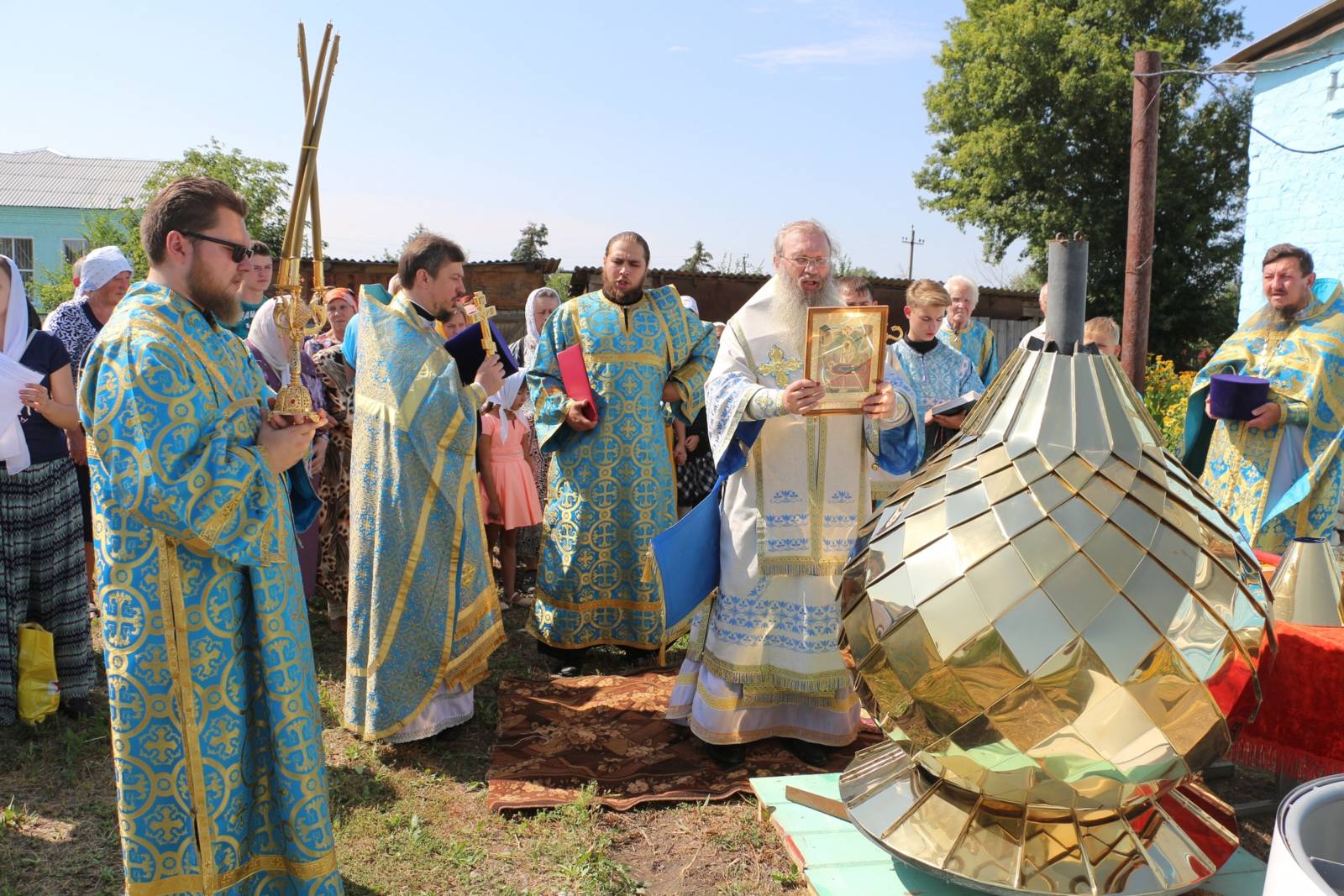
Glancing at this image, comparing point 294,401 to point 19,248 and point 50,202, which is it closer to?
point 19,248

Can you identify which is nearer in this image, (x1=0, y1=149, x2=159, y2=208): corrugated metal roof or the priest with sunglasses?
the priest with sunglasses

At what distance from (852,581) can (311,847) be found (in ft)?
5.40

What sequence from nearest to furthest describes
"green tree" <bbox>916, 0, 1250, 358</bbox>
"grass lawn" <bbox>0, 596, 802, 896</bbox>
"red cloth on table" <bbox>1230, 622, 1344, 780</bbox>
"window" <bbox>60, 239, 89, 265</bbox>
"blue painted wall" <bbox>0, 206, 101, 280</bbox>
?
"red cloth on table" <bbox>1230, 622, 1344, 780</bbox>, "grass lawn" <bbox>0, 596, 802, 896</bbox>, "green tree" <bbox>916, 0, 1250, 358</bbox>, "window" <bbox>60, 239, 89, 265</bbox>, "blue painted wall" <bbox>0, 206, 101, 280</bbox>

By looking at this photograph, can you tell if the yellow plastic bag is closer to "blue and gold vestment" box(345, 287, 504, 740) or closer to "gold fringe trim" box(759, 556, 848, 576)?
"blue and gold vestment" box(345, 287, 504, 740)

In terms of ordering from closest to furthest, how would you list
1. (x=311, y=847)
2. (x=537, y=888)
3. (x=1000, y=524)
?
(x=1000, y=524) < (x=311, y=847) < (x=537, y=888)

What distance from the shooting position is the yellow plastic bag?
4.45m

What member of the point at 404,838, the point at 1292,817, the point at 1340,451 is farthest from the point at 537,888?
the point at 1340,451

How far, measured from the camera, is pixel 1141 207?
8.85 metres

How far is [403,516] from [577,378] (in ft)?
5.04

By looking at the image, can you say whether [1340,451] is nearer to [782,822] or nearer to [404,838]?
[782,822]

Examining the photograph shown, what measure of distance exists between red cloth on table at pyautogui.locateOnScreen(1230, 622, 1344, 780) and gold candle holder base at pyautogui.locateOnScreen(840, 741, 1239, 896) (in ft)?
2.63

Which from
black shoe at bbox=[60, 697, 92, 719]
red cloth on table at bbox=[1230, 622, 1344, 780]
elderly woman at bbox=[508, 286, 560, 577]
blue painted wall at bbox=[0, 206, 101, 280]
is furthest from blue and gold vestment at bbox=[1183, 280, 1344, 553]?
blue painted wall at bbox=[0, 206, 101, 280]

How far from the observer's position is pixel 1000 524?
2066 millimetres

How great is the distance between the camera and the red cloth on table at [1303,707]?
2.82 m
